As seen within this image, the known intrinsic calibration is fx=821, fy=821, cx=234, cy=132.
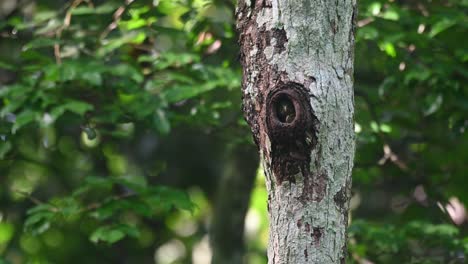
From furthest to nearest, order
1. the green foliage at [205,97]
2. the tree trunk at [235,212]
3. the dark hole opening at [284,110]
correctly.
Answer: the tree trunk at [235,212] < the green foliage at [205,97] < the dark hole opening at [284,110]

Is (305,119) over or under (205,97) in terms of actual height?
→ over

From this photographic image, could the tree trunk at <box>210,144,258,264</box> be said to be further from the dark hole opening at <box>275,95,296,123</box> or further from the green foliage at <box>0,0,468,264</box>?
the dark hole opening at <box>275,95,296,123</box>

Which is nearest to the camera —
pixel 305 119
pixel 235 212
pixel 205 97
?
pixel 305 119

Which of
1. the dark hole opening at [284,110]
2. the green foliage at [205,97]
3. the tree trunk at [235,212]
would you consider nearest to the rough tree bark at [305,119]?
the dark hole opening at [284,110]

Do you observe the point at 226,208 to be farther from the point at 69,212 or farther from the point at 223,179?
the point at 69,212

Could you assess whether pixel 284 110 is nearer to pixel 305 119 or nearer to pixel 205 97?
pixel 305 119

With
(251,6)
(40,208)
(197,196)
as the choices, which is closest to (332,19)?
(251,6)

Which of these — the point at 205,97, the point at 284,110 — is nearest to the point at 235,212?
the point at 205,97

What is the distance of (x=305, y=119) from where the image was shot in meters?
1.93

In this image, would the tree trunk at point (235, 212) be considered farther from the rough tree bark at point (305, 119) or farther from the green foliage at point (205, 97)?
the rough tree bark at point (305, 119)

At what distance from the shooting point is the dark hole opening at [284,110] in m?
1.94

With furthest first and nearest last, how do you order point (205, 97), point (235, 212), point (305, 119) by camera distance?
point (235, 212)
point (205, 97)
point (305, 119)

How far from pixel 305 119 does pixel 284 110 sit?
62mm

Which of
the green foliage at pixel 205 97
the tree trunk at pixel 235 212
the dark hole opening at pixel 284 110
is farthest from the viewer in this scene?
the tree trunk at pixel 235 212
